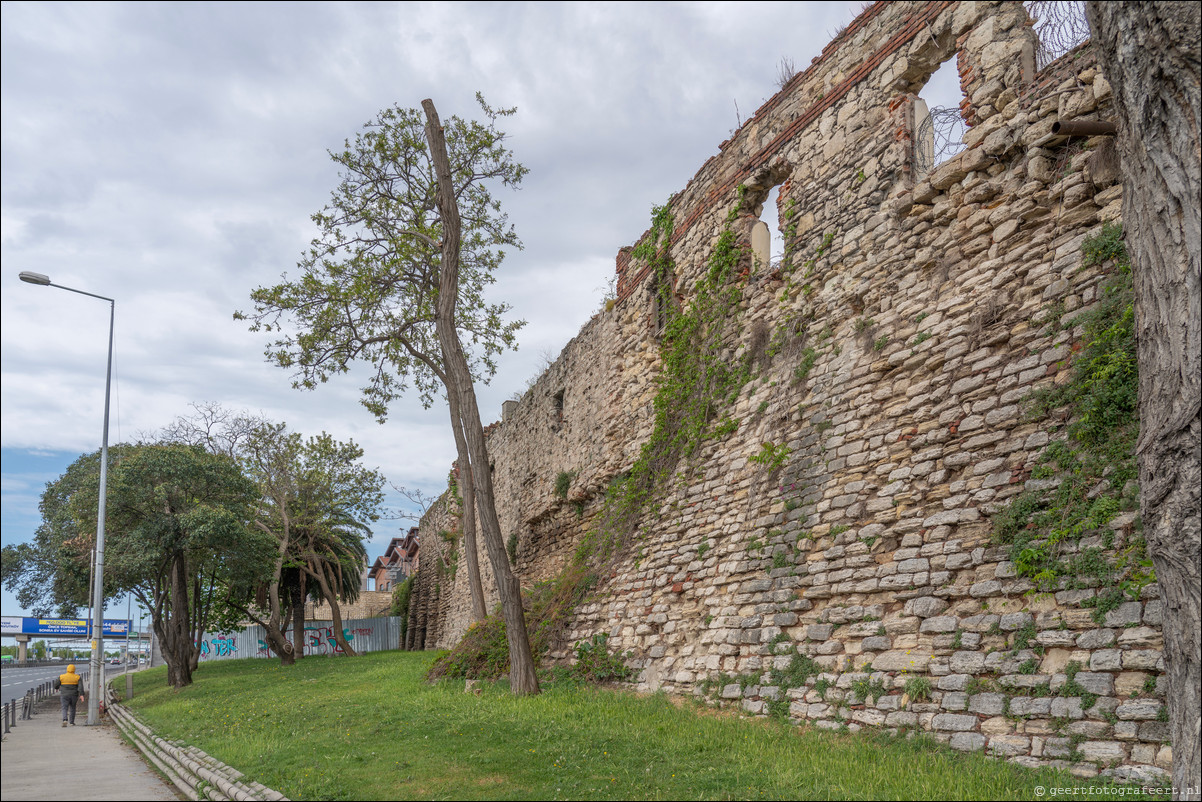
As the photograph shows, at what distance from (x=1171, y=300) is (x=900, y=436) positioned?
139 inches

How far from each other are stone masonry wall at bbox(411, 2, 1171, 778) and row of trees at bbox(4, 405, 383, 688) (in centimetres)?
1299

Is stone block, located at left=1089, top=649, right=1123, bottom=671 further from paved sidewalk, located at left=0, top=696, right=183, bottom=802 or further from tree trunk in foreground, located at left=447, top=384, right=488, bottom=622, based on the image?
tree trunk in foreground, located at left=447, top=384, right=488, bottom=622

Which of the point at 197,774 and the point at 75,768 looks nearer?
the point at 197,774

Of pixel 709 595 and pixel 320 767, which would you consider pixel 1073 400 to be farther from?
pixel 320 767

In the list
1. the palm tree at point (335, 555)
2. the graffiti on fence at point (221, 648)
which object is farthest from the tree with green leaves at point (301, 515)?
the graffiti on fence at point (221, 648)

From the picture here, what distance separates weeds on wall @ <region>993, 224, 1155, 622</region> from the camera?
5316 mm

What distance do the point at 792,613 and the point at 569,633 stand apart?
4.82m

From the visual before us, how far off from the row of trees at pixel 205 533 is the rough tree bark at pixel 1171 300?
19488 mm

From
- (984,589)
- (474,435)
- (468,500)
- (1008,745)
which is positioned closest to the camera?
(1008,745)

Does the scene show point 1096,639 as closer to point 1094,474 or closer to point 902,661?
point 1094,474

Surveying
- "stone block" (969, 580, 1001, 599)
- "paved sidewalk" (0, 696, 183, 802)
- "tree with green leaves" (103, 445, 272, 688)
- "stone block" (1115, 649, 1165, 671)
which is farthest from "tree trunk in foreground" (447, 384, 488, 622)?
"stone block" (1115, 649, 1165, 671)

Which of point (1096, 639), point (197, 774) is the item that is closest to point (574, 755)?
point (197, 774)

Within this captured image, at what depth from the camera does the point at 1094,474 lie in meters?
5.65

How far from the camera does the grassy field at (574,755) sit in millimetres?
5185
